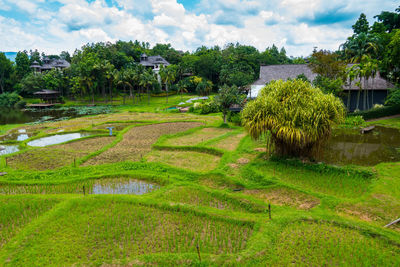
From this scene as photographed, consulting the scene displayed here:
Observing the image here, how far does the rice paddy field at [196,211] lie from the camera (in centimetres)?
696

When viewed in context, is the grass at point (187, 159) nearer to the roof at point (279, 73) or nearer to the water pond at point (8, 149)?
the water pond at point (8, 149)

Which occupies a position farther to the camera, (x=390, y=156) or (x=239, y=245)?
(x=390, y=156)

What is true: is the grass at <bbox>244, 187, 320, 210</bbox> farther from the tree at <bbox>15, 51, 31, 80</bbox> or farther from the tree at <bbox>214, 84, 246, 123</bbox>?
the tree at <bbox>15, 51, 31, 80</bbox>

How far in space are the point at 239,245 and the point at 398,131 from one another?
21.2m

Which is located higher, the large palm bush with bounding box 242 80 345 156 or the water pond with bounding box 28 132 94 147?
the large palm bush with bounding box 242 80 345 156

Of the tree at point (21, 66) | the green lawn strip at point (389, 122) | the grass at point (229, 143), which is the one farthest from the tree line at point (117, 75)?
the grass at point (229, 143)

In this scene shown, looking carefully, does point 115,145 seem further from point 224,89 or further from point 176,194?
point 224,89

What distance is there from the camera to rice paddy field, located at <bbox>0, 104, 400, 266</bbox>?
6.96m

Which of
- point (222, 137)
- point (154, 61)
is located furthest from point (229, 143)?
point (154, 61)

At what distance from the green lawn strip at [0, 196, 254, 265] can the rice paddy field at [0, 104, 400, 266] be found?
0.03 m

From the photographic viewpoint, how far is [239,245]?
24.6 ft

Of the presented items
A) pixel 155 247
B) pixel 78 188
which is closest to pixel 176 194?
pixel 155 247

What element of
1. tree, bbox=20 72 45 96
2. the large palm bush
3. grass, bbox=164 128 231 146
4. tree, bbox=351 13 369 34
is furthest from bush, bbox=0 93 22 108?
tree, bbox=351 13 369 34

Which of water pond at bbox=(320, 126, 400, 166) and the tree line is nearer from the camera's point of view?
water pond at bbox=(320, 126, 400, 166)
